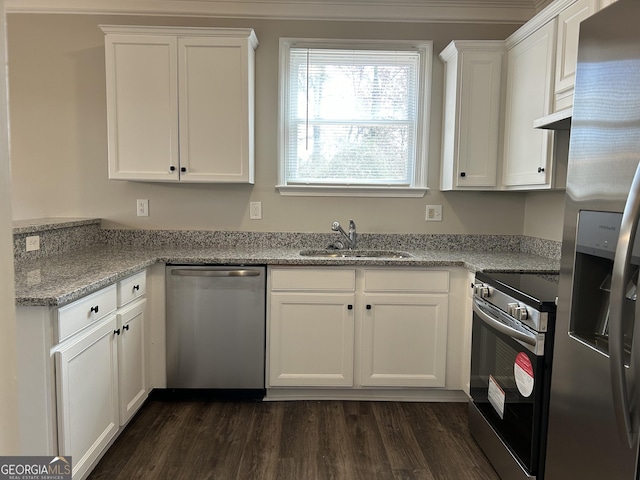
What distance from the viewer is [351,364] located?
255 cm

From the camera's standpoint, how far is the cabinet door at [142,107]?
2609mm

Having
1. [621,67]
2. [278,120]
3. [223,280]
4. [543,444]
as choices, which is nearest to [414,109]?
[278,120]

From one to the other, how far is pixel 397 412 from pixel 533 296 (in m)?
1.23

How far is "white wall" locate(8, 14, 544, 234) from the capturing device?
2.88 metres

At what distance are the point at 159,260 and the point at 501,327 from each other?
1.81 metres

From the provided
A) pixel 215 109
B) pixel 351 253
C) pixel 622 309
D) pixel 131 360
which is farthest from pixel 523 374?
pixel 215 109

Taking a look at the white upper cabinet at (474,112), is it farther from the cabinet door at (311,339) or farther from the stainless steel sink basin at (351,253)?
the cabinet door at (311,339)

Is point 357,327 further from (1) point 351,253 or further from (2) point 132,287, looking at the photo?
(2) point 132,287

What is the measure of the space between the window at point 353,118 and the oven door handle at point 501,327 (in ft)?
3.83

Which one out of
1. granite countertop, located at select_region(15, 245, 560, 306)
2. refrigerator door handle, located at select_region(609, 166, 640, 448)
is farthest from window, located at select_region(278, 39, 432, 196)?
refrigerator door handle, located at select_region(609, 166, 640, 448)

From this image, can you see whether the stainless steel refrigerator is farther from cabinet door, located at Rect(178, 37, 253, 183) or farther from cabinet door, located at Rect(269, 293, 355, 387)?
cabinet door, located at Rect(178, 37, 253, 183)

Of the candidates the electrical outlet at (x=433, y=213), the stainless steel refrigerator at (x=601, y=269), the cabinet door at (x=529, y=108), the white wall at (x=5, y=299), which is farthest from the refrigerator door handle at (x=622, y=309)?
the electrical outlet at (x=433, y=213)

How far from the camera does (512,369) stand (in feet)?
5.72

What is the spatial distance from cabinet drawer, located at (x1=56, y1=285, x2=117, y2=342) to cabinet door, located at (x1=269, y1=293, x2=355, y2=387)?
0.88 metres
